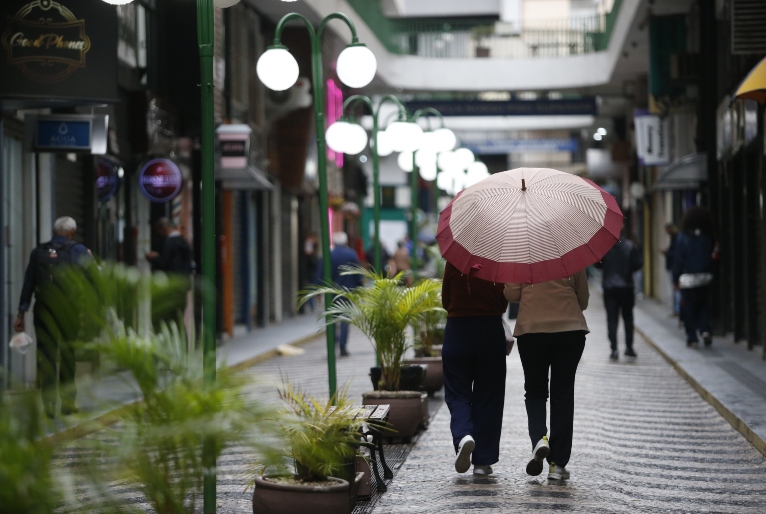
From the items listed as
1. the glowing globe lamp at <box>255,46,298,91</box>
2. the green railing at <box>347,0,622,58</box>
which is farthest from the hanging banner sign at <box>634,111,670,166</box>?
the glowing globe lamp at <box>255,46,298,91</box>

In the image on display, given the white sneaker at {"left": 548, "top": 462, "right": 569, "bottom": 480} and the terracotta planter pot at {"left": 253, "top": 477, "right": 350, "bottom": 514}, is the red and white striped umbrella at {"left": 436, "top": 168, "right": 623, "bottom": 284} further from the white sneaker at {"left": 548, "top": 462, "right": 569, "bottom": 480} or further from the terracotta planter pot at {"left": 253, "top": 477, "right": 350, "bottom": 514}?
the terracotta planter pot at {"left": 253, "top": 477, "right": 350, "bottom": 514}

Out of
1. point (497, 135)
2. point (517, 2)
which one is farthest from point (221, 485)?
point (517, 2)

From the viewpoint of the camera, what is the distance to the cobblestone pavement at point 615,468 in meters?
7.70

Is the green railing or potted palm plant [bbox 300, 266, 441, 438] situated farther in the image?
the green railing

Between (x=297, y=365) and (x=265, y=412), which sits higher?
(x=265, y=412)

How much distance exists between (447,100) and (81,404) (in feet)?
116

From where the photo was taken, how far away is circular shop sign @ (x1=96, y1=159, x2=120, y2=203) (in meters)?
17.6

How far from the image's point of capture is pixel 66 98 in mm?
13164

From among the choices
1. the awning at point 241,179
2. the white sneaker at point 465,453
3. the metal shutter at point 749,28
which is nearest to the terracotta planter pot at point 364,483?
the white sneaker at point 465,453

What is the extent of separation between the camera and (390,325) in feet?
34.3

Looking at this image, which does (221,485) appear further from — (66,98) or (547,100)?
(547,100)

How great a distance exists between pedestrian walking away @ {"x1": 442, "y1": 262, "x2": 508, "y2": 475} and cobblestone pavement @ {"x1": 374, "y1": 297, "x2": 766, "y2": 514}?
11.2 inches

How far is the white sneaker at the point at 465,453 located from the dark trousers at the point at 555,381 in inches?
16.7

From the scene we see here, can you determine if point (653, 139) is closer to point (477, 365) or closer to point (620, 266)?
point (620, 266)
